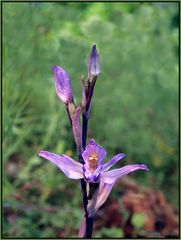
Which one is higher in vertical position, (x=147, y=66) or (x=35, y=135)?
(x=147, y=66)

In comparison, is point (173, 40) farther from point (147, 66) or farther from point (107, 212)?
point (107, 212)

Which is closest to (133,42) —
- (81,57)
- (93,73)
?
(81,57)

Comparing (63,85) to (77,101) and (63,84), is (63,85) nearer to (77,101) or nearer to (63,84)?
(63,84)

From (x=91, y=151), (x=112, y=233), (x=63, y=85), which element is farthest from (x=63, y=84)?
(x=112, y=233)

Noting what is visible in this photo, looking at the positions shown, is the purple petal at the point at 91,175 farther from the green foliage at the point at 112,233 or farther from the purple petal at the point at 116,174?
the green foliage at the point at 112,233

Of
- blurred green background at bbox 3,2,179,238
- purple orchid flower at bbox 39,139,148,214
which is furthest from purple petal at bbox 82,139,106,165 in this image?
blurred green background at bbox 3,2,179,238

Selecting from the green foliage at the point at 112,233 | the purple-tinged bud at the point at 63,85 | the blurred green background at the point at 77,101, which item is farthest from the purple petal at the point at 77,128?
the green foliage at the point at 112,233
